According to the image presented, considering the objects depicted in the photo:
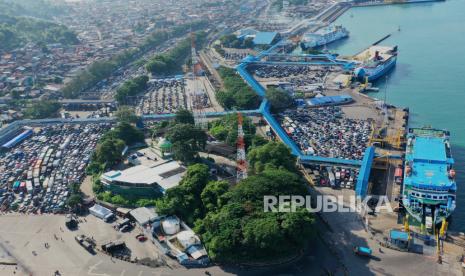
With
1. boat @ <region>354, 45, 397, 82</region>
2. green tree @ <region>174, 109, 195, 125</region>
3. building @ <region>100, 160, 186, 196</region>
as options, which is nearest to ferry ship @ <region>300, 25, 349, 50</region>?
boat @ <region>354, 45, 397, 82</region>

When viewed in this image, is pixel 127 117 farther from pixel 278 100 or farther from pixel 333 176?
pixel 333 176

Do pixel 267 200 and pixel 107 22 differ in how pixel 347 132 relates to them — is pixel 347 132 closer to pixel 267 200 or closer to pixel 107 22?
pixel 267 200

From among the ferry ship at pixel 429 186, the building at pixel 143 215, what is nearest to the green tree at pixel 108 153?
the building at pixel 143 215

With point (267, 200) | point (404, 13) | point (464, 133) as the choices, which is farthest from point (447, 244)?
point (404, 13)

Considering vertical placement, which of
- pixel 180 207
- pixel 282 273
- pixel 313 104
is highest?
pixel 313 104

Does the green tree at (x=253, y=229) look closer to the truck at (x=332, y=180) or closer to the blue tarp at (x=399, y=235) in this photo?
the blue tarp at (x=399, y=235)

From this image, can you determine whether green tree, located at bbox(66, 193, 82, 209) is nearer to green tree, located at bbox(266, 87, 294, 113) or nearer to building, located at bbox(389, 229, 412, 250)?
building, located at bbox(389, 229, 412, 250)
